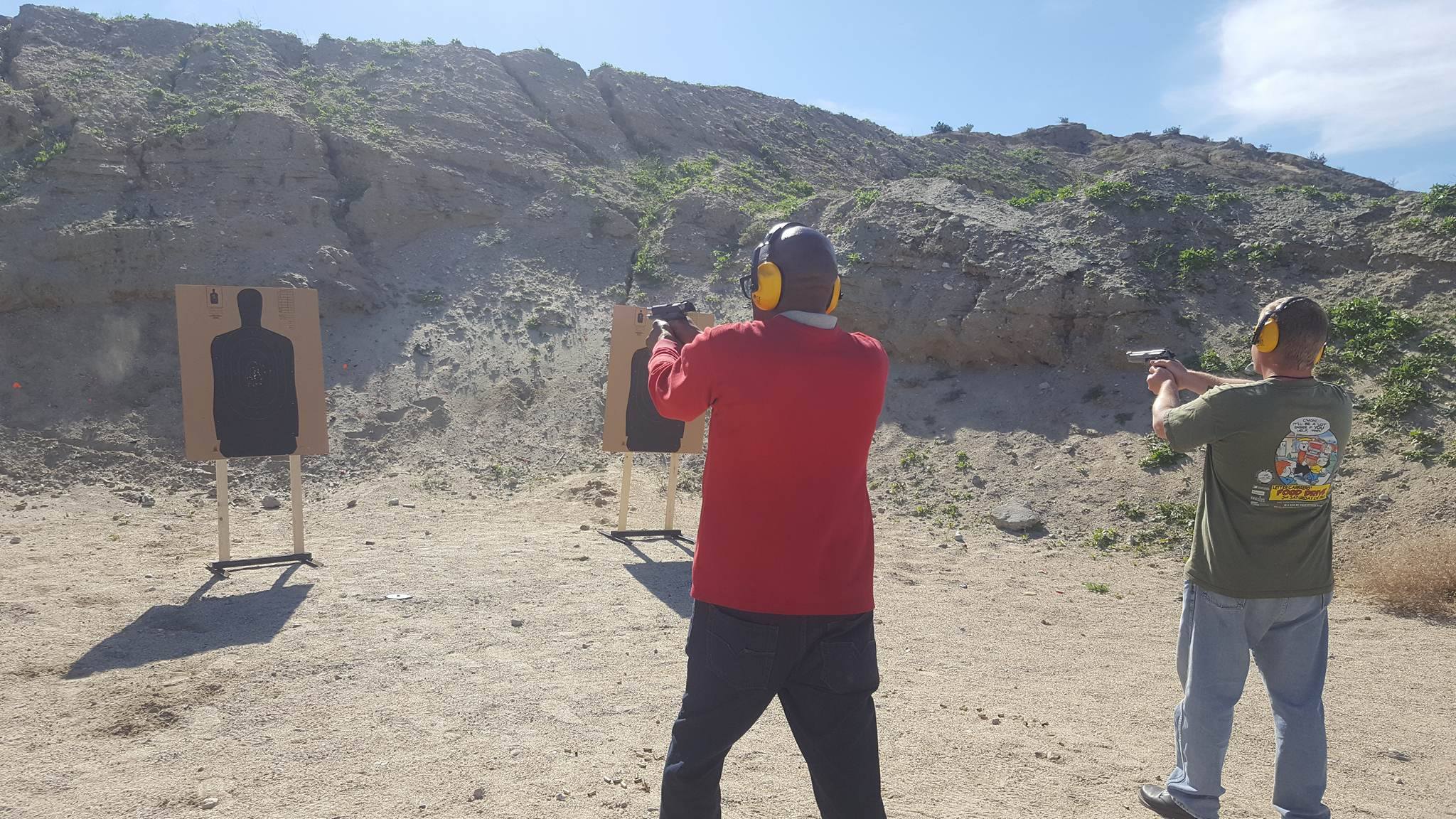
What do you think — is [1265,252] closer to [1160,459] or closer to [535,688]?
[1160,459]

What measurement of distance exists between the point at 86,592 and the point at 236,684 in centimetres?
239

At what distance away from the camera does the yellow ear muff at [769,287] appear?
225 cm

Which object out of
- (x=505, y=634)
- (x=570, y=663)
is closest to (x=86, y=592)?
(x=505, y=634)

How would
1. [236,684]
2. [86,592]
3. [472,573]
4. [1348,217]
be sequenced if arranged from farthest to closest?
[1348,217], [472,573], [86,592], [236,684]

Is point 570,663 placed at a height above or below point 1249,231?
below

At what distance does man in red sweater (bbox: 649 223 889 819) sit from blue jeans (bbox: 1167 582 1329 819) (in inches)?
57.8

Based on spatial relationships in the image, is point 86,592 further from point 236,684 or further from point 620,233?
point 620,233

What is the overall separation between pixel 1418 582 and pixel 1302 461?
479cm

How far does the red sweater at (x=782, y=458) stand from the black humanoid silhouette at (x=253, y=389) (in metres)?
5.99

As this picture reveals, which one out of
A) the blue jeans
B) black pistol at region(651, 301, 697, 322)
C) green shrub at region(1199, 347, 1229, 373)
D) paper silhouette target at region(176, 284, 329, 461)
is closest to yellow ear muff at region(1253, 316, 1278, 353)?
the blue jeans

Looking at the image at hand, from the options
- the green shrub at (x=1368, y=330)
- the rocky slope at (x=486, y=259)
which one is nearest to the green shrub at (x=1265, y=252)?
the rocky slope at (x=486, y=259)

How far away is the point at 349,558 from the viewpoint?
703 cm

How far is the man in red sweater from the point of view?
83.3 inches

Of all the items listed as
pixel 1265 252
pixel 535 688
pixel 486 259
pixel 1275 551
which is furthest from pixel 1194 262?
pixel 486 259
